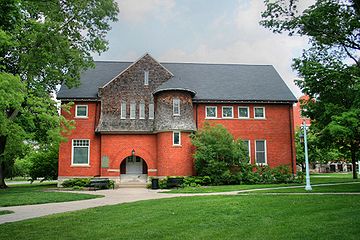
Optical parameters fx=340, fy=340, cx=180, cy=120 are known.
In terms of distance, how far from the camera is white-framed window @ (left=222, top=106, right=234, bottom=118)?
30.0 meters

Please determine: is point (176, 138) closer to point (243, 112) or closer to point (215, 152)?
point (215, 152)

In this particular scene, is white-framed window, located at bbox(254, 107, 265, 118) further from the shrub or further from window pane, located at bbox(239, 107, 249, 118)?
the shrub

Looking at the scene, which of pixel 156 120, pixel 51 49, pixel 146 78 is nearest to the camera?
pixel 51 49

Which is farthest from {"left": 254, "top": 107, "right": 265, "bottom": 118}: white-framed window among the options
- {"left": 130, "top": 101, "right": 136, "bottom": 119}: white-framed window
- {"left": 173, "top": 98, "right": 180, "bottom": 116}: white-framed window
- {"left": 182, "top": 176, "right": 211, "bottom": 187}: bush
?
{"left": 130, "top": 101, "right": 136, "bottom": 119}: white-framed window

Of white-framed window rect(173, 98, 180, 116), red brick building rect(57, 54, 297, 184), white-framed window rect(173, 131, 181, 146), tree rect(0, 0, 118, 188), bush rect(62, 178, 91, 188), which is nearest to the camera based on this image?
tree rect(0, 0, 118, 188)

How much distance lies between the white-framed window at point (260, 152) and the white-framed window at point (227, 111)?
3296 mm

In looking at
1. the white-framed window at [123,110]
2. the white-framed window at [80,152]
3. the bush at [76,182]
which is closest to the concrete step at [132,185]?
the bush at [76,182]

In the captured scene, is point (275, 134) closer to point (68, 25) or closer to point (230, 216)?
point (68, 25)

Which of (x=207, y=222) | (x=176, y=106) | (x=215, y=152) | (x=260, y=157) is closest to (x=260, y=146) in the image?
(x=260, y=157)

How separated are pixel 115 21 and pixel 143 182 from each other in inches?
509

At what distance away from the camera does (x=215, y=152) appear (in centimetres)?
2595

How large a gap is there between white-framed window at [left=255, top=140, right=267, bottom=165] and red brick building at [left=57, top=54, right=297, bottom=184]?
0.08ft

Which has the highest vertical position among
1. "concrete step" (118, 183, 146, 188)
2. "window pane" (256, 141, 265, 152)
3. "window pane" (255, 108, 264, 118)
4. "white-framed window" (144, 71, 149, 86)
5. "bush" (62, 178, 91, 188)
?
"white-framed window" (144, 71, 149, 86)

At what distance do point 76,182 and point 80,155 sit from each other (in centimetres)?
257
